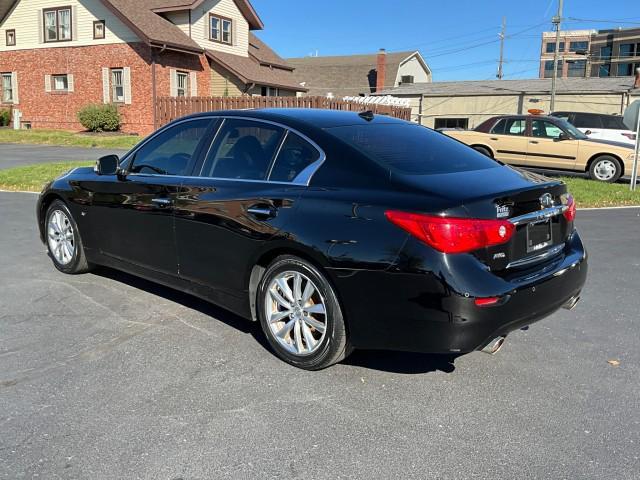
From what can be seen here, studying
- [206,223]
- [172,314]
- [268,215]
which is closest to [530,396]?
[268,215]

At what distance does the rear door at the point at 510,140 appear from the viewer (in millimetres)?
15695

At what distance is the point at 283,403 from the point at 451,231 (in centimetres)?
137

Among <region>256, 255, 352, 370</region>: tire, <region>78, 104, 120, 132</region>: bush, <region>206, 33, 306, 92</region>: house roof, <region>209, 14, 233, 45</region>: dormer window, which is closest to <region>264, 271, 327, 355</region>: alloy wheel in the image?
<region>256, 255, 352, 370</region>: tire

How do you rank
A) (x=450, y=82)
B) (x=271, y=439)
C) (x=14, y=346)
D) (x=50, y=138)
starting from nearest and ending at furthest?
(x=271, y=439) < (x=14, y=346) < (x=50, y=138) < (x=450, y=82)

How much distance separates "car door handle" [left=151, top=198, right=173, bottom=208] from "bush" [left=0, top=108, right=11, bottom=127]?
31.9 m

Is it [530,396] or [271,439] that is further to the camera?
[530,396]

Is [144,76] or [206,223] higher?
[144,76]

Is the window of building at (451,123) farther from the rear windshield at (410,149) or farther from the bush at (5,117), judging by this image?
the rear windshield at (410,149)

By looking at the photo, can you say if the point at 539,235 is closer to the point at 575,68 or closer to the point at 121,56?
the point at 121,56

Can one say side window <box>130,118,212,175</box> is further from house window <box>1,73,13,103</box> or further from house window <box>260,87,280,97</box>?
house window <box>1,73,13,103</box>

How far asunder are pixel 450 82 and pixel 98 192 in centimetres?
3891

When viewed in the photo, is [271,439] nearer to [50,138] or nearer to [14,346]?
[14,346]

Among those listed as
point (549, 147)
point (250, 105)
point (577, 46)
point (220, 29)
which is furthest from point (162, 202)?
point (577, 46)

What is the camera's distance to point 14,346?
4.17 meters
